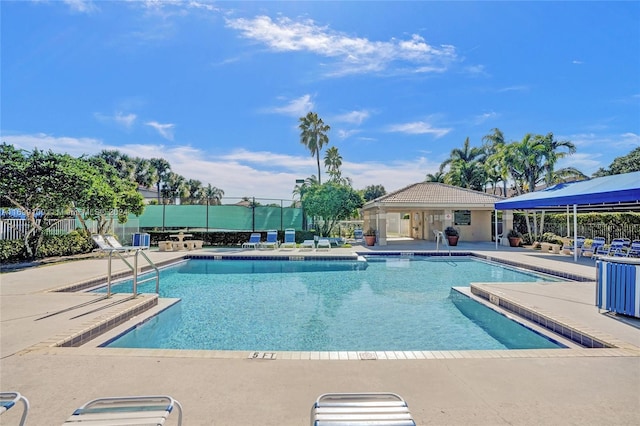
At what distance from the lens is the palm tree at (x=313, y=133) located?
98.8ft

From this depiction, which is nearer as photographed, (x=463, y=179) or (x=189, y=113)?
(x=189, y=113)

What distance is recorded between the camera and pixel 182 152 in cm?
2164

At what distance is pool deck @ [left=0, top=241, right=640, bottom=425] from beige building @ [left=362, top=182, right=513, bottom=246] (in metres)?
14.7

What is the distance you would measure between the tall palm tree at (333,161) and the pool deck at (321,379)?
99.2ft

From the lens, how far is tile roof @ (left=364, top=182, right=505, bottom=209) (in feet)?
63.2

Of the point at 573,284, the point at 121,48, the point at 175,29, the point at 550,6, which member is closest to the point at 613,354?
the point at 573,284

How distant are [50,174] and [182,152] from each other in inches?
425

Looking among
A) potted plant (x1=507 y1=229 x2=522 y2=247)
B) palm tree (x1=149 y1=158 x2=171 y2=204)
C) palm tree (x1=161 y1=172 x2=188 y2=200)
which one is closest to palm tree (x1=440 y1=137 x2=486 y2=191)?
potted plant (x1=507 y1=229 x2=522 y2=247)

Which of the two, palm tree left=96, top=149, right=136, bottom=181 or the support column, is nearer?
the support column

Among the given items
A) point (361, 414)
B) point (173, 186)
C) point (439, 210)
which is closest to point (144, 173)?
point (173, 186)

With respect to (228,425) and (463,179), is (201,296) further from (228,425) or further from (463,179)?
(463,179)

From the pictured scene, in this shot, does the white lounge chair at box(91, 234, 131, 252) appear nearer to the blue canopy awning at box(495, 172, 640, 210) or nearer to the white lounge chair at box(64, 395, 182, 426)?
the white lounge chair at box(64, 395, 182, 426)

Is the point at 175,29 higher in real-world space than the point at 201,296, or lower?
higher

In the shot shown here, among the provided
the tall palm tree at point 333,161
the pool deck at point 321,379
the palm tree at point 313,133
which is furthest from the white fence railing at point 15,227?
the tall palm tree at point 333,161
